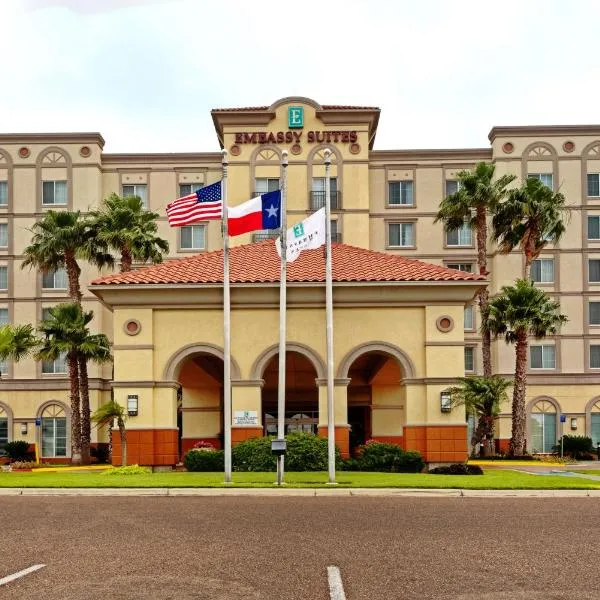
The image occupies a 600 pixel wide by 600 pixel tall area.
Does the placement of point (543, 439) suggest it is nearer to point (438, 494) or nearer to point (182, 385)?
point (182, 385)

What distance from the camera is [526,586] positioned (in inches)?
389

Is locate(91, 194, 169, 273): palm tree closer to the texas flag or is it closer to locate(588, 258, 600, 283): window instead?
the texas flag

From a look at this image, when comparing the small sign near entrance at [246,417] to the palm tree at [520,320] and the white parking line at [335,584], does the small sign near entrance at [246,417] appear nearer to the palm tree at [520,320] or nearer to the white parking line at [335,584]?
the palm tree at [520,320]

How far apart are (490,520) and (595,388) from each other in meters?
46.7

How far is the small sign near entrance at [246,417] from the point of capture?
32.0 metres

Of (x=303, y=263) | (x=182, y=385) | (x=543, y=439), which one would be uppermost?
(x=303, y=263)

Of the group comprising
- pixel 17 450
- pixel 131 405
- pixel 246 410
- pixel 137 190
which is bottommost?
pixel 17 450

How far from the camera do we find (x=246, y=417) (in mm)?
32000

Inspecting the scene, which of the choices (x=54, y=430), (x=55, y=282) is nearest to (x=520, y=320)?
(x=54, y=430)

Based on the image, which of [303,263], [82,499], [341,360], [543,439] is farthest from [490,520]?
[543,439]

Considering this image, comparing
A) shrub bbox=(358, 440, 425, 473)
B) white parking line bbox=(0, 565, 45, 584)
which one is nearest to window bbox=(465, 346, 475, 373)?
shrub bbox=(358, 440, 425, 473)

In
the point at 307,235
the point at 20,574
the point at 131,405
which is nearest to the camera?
the point at 20,574

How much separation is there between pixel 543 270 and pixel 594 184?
21.1 ft

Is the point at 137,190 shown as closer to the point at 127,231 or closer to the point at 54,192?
the point at 54,192
